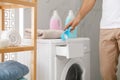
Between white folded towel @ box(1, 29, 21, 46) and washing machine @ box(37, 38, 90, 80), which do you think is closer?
white folded towel @ box(1, 29, 21, 46)

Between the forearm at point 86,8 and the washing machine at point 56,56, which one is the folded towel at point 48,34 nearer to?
the washing machine at point 56,56

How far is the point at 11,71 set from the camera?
4.38ft

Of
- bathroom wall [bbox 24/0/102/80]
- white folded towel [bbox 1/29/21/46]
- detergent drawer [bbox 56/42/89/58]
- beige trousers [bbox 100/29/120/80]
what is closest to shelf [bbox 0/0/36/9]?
white folded towel [bbox 1/29/21/46]

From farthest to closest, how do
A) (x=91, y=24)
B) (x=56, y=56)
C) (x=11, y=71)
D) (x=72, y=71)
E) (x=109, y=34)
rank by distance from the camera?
(x=91, y=24), (x=72, y=71), (x=56, y=56), (x=109, y=34), (x=11, y=71)

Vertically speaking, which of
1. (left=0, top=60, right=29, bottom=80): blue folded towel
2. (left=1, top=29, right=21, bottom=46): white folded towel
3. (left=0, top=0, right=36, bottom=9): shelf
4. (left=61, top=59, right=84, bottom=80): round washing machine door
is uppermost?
(left=0, top=0, right=36, bottom=9): shelf

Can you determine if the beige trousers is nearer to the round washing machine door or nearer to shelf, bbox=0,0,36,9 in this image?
the round washing machine door

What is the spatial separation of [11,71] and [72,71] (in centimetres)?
79

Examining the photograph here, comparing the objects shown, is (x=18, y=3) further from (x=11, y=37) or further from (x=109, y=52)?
(x=109, y=52)

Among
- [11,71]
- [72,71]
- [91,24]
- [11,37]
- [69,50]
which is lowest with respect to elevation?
[72,71]

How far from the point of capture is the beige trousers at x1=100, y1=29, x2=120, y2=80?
1.65m

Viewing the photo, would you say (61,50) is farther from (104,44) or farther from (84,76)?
(84,76)

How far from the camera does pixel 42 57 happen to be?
1.77 meters

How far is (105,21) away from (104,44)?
0.58ft

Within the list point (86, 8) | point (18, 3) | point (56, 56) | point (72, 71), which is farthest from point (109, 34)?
point (18, 3)
